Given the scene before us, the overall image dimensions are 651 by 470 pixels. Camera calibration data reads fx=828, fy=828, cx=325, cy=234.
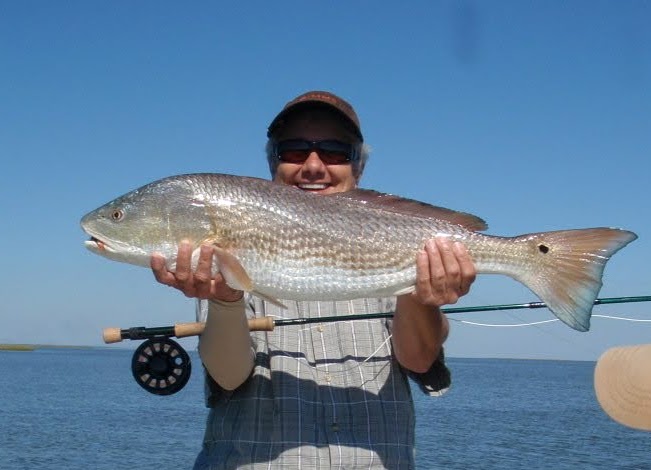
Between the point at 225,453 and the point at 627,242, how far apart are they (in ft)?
8.29

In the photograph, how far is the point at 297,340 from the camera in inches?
203

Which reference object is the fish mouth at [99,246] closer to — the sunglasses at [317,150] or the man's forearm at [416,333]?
the sunglasses at [317,150]

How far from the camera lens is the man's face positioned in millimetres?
5375

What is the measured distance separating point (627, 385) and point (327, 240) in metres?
2.43

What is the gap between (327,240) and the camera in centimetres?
477

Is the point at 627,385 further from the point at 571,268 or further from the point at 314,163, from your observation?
the point at 314,163

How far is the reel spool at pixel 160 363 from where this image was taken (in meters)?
6.19

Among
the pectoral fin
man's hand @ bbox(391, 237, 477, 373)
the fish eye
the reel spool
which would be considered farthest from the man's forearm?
the reel spool

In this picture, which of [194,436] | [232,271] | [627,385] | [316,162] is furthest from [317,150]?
[194,436]

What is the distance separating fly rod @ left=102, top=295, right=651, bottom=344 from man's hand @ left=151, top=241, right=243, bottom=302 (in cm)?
36

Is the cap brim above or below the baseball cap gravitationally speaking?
below

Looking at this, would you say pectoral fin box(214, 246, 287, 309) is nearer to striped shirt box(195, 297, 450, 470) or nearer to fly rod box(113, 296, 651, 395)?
striped shirt box(195, 297, 450, 470)

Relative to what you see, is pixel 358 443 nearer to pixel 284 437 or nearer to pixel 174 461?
pixel 284 437

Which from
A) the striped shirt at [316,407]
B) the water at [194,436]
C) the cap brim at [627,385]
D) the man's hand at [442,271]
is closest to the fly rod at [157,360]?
the striped shirt at [316,407]
